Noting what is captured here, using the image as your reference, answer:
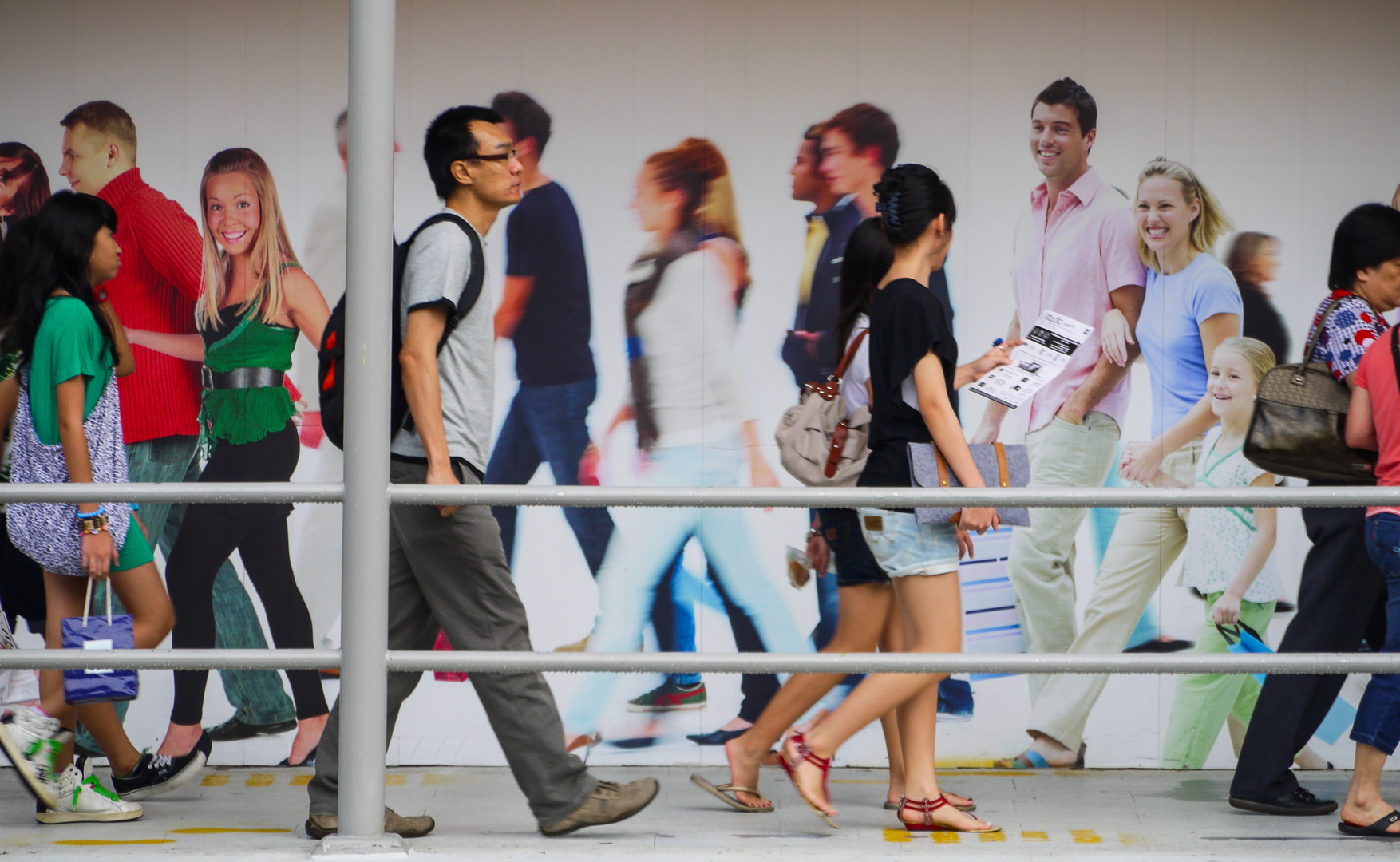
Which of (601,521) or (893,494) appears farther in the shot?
(601,521)

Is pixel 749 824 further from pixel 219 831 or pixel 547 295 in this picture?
pixel 547 295

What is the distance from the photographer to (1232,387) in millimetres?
4641

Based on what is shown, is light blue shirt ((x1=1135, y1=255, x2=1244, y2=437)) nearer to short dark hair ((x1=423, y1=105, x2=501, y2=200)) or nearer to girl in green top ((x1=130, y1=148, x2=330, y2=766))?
short dark hair ((x1=423, y1=105, x2=501, y2=200))

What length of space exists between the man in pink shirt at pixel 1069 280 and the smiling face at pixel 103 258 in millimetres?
2927

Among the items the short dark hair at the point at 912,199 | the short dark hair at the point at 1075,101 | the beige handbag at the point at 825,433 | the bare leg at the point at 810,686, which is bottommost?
the bare leg at the point at 810,686

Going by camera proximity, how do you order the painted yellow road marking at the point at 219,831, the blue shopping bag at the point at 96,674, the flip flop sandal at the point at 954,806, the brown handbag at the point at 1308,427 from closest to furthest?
the painted yellow road marking at the point at 219,831
the blue shopping bag at the point at 96,674
the flip flop sandal at the point at 954,806
the brown handbag at the point at 1308,427

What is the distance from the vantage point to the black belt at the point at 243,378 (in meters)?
4.68

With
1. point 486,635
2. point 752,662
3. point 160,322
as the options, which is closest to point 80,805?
point 486,635

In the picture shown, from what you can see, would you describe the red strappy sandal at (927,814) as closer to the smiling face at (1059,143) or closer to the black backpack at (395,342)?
the black backpack at (395,342)

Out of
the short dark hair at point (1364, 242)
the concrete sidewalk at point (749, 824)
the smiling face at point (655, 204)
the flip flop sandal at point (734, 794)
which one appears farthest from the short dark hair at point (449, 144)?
the short dark hair at point (1364, 242)

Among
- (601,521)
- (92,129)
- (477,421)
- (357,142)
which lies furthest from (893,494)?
(92,129)

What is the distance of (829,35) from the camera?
4684mm

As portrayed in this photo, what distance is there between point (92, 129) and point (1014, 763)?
3934mm

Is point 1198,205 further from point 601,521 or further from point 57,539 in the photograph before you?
point 57,539
